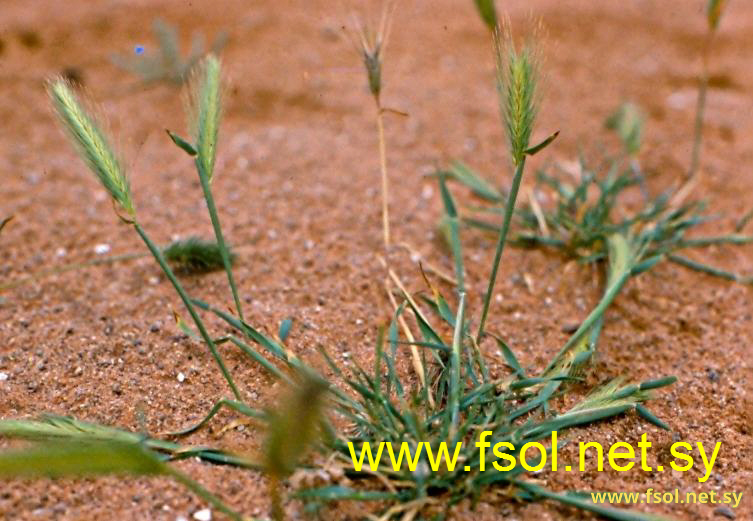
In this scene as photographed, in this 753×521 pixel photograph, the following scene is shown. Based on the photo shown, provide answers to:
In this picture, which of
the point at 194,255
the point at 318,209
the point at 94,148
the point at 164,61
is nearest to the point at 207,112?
the point at 94,148

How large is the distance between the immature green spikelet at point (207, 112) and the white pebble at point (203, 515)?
49 centimetres

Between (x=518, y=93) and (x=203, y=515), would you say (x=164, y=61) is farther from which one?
(x=203, y=515)

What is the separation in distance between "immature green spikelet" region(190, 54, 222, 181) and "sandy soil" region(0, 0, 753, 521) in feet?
0.42

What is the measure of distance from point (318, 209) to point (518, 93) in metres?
0.77

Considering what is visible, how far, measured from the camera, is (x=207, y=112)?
1.30m

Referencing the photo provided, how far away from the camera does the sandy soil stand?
4.42 feet

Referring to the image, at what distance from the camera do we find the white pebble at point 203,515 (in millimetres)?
1131

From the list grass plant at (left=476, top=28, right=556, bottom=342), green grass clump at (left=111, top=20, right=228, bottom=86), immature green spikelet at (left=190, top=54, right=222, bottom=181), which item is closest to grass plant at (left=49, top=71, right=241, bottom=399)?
immature green spikelet at (left=190, top=54, right=222, bottom=181)

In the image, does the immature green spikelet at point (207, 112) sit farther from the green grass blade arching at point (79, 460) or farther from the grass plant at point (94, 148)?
the green grass blade arching at point (79, 460)

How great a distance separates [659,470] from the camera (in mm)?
1281

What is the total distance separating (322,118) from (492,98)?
20.0 inches

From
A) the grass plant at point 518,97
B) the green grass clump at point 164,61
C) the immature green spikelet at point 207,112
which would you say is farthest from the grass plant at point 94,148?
the green grass clump at point 164,61

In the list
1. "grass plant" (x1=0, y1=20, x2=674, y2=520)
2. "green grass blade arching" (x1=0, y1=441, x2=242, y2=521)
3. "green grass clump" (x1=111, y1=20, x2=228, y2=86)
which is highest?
"green grass clump" (x1=111, y1=20, x2=228, y2=86)

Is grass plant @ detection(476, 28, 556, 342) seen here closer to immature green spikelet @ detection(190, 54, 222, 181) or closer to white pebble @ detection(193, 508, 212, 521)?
immature green spikelet @ detection(190, 54, 222, 181)
